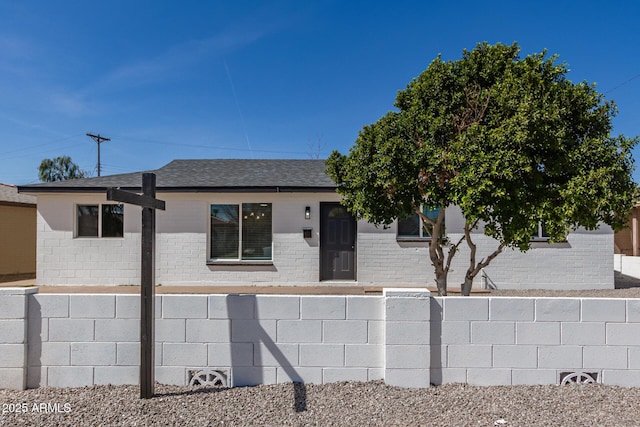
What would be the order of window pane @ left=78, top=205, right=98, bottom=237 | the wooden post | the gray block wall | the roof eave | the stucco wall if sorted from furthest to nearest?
the wooden post → the stucco wall → window pane @ left=78, top=205, right=98, bottom=237 → the roof eave → the gray block wall

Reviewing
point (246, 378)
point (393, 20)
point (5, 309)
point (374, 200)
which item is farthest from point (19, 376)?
point (393, 20)

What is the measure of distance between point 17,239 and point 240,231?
879cm

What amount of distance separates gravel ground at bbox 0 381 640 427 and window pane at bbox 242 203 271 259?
5.70 m

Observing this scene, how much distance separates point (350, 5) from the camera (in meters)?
9.04

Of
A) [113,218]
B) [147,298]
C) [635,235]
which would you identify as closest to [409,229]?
[147,298]

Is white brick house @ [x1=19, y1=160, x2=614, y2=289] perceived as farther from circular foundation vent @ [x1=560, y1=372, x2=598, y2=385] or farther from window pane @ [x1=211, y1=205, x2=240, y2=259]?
circular foundation vent @ [x1=560, y1=372, x2=598, y2=385]

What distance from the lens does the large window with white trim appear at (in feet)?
29.0

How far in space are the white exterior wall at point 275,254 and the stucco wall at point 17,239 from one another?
413 centimetres

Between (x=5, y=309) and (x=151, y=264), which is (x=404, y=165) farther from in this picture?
(x=5, y=309)

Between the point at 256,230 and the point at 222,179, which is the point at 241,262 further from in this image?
the point at 222,179

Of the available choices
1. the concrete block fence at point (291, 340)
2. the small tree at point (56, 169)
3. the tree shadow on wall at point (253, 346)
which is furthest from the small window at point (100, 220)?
the small tree at point (56, 169)

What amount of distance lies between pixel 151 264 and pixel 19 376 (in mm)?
1612

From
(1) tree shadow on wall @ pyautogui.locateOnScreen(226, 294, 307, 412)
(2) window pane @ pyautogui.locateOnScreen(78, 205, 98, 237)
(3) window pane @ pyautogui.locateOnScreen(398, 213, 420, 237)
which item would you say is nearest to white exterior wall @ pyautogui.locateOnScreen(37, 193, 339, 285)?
(2) window pane @ pyautogui.locateOnScreen(78, 205, 98, 237)

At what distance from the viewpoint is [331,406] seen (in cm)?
287
